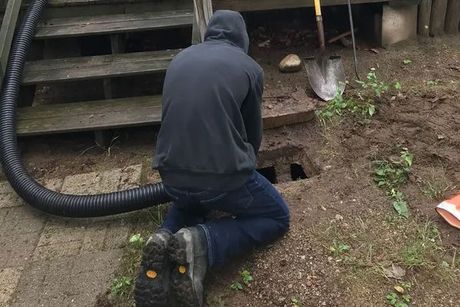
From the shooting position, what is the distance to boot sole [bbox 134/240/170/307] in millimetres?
2193

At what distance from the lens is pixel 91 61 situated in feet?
14.0

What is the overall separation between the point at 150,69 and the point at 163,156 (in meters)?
1.82

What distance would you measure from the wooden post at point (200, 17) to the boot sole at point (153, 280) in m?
2.22

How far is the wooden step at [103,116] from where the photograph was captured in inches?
148

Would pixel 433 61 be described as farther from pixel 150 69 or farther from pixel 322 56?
pixel 150 69

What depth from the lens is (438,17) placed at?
5059 millimetres

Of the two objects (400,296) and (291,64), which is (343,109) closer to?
(291,64)

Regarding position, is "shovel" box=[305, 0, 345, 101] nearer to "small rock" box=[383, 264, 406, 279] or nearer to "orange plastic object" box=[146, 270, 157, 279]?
"small rock" box=[383, 264, 406, 279]

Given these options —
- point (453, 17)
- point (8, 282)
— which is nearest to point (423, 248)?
point (8, 282)

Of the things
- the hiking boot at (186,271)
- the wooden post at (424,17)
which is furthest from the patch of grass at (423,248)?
Result: the wooden post at (424,17)

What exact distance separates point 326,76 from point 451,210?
1.92 meters

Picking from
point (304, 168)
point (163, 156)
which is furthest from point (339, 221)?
point (163, 156)

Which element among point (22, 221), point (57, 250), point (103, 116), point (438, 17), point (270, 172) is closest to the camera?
point (57, 250)

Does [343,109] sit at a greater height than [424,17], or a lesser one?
lesser
